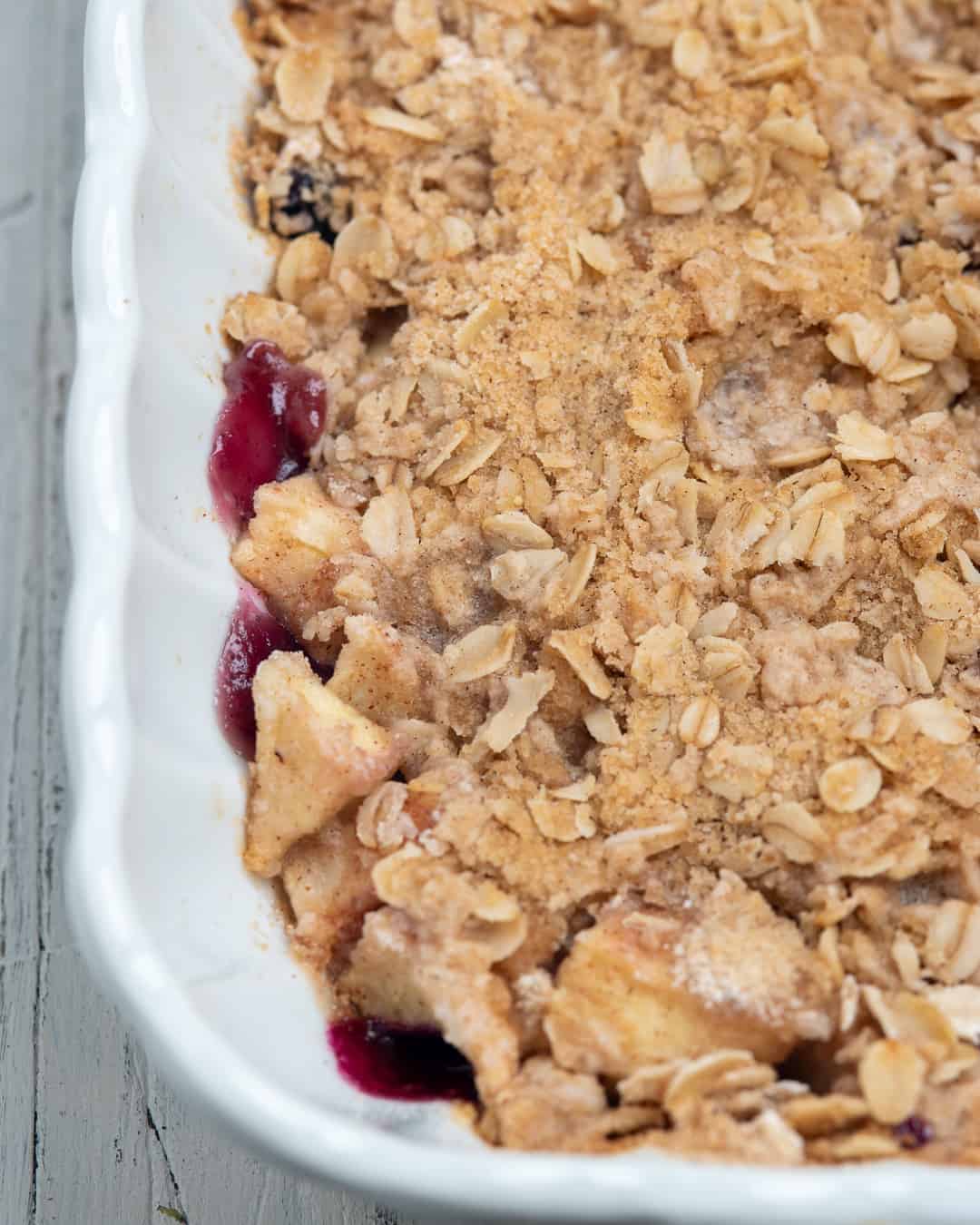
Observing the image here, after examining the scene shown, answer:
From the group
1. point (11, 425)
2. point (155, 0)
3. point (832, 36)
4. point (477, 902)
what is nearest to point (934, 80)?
point (832, 36)

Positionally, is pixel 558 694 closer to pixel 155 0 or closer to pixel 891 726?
pixel 891 726

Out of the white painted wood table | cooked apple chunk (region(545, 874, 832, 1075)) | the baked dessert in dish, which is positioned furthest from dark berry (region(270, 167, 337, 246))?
cooked apple chunk (region(545, 874, 832, 1075))

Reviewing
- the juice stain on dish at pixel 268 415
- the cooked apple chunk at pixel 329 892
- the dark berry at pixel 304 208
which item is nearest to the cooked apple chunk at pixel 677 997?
the cooked apple chunk at pixel 329 892

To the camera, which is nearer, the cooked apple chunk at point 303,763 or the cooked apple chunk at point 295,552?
the cooked apple chunk at point 303,763

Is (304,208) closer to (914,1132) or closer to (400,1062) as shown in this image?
(400,1062)

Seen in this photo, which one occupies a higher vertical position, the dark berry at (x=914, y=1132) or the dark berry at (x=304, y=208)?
the dark berry at (x=304, y=208)

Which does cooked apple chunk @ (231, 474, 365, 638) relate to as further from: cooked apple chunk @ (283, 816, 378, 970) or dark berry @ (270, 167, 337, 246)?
dark berry @ (270, 167, 337, 246)

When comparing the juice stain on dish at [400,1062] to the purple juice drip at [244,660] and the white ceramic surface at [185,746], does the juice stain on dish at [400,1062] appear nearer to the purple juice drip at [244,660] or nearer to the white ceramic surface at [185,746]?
the white ceramic surface at [185,746]
